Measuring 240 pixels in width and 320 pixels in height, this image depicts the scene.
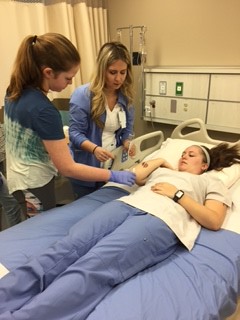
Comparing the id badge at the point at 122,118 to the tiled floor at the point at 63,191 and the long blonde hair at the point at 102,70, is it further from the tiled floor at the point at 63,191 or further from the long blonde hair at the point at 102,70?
the tiled floor at the point at 63,191

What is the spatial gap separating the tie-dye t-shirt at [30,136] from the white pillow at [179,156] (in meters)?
0.93

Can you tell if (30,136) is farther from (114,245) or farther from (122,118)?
(122,118)

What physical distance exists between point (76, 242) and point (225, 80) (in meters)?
1.80

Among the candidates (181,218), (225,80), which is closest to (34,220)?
(181,218)

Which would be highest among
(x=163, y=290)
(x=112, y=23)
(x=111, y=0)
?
(x=111, y=0)

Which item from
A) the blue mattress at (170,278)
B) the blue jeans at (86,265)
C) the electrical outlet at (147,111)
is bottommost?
the blue mattress at (170,278)

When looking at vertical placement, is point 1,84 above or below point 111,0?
below

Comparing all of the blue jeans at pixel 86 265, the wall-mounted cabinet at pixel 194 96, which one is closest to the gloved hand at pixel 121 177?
the blue jeans at pixel 86 265

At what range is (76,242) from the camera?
1.22 metres

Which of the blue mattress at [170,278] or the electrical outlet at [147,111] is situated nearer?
the blue mattress at [170,278]

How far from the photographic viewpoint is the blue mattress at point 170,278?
3.34 feet

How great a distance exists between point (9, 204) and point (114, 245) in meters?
1.21

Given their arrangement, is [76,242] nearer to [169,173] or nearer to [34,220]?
[34,220]

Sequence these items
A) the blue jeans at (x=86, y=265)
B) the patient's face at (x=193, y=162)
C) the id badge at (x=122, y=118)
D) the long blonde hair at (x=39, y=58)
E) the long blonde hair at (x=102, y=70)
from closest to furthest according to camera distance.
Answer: the blue jeans at (x=86, y=265), the long blonde hair at (x=39, y=58), the long blonde hair at (x=102, y=70), the patient's face at (x=193, y=162), the id badge at (x=122, y=118)
